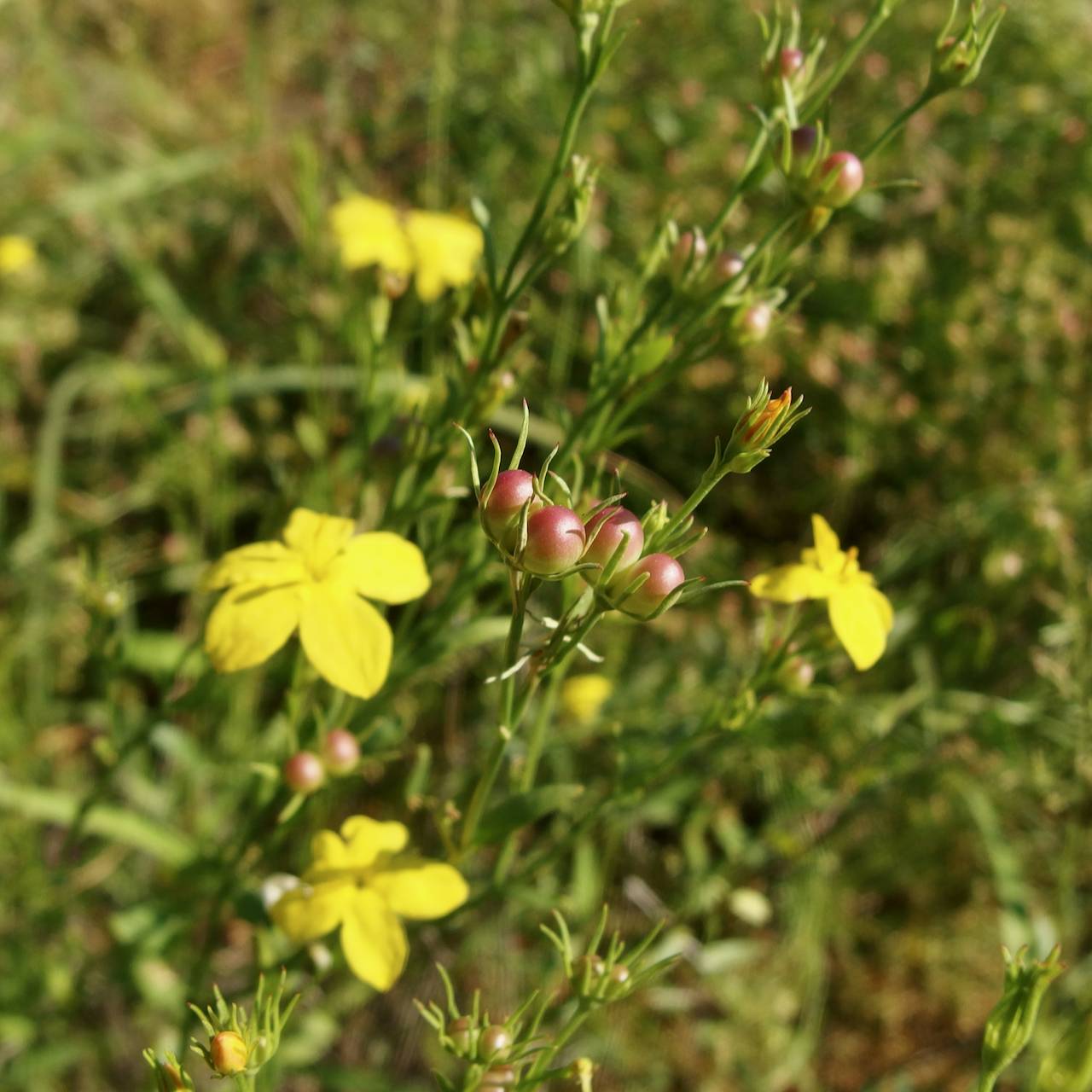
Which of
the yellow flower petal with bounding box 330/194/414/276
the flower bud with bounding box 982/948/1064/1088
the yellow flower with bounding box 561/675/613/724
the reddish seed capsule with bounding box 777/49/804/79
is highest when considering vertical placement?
the reddish seed capsule with bounding box 777/49/804/79

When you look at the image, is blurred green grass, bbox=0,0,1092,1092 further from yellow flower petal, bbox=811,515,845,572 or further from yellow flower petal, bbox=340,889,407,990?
yellow flower petal, bbox=811,515,845,572

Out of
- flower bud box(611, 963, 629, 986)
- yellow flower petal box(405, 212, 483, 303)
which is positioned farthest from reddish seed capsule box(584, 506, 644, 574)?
yellow flower petal box(405, 212, 483, 303)

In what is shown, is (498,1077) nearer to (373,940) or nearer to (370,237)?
(373,940)

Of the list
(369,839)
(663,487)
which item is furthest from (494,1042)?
(663,487)

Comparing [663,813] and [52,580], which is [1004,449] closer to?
[663,813]

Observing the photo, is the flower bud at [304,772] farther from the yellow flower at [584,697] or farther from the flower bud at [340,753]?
the yellow flower at [584,697]

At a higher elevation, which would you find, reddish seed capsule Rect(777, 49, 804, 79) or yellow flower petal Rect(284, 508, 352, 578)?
reddish seed capsule Rect(777, 49, 804, 79)
